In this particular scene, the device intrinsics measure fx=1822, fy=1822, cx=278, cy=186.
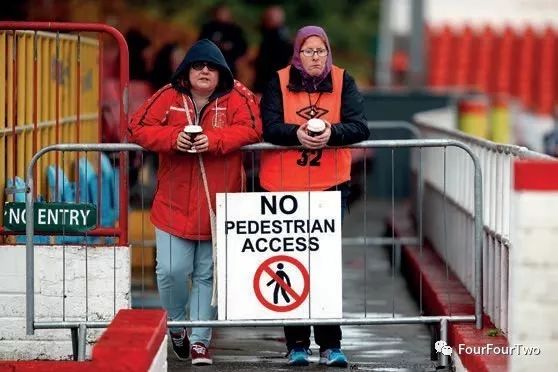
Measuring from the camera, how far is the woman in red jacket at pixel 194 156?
10.5 meters

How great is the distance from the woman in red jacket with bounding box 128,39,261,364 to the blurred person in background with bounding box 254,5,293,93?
8.37 metres

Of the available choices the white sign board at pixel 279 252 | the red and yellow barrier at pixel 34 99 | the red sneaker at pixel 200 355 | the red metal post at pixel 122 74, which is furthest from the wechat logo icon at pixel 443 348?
the red and yellow barrier at pixel 34 99

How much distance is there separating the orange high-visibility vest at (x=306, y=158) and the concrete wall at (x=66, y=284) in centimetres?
100

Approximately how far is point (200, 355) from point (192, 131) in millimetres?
1402

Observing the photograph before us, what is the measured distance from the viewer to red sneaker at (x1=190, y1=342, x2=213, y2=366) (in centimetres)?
1073

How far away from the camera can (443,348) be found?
10.7 meters

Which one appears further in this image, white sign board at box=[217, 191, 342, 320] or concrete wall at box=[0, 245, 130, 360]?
concrete wall at box=[0, 245, 130, 360]

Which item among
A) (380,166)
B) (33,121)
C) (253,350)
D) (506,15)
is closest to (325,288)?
(253,350)

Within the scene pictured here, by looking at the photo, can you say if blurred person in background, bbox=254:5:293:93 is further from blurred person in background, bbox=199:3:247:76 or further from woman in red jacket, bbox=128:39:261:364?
woman in red jacket, bbox=128:39:261:364

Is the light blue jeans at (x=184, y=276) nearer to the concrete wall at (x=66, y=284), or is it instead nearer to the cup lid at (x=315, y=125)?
the concrete wall at (x=66, y=284)

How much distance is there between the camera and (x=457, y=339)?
1052cm

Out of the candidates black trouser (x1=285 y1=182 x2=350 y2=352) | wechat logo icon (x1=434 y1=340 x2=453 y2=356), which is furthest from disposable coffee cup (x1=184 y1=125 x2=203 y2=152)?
wechat logo icon (x1=434 y1=340 x2=453 y2=356)

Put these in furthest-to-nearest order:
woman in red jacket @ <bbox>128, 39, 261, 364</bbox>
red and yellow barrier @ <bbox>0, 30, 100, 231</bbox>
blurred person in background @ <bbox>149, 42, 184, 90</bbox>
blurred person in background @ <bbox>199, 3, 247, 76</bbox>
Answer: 1. blurred person in background @ <bbox>149, 42, 184, 90</bbox>
2. blurred person in background @ <bbox>199, 3, 247, 76</bbox>
3. red and yellow barrier @ <bbox>0, 30, 100, 231</bbox>
4. woman in red jacket @ <bbox>128, 39, 261, 364</bbox>

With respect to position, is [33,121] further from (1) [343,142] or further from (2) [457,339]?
(2) [457,339]
